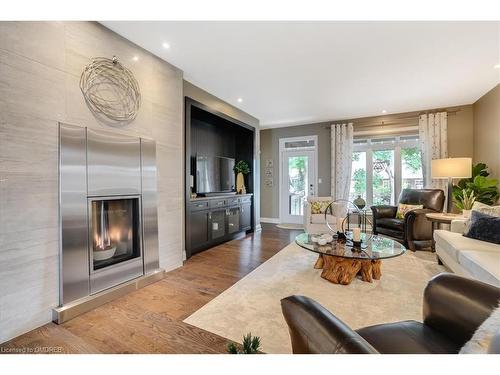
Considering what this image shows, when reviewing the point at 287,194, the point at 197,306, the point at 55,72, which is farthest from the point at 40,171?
the point at 287,194

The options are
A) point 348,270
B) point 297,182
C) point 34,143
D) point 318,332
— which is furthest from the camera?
point 297,182

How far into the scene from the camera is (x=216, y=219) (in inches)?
162

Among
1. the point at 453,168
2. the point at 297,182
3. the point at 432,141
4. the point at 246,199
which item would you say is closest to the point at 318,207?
the point at 246,199

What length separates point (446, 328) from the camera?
1.15m

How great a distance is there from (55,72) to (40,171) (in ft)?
2.68

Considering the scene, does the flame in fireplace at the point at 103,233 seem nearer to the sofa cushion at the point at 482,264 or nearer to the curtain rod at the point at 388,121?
the sofa cushion at the point at 482,264

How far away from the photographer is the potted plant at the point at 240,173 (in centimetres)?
512

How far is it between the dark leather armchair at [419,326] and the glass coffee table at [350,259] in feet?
3.68

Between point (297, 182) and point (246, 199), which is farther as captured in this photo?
point (297, 182)

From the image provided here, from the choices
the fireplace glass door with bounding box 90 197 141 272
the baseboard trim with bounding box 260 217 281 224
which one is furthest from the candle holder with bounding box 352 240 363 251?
the baseboard trim with bounding box 260 217 281 224

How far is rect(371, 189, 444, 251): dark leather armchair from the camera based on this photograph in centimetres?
375

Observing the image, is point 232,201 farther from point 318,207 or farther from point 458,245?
point 458,245

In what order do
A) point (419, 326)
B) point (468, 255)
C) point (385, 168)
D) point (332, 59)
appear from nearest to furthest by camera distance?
point (419, 326)
point (468, 255)
point (332, 59)
point (385, 168)

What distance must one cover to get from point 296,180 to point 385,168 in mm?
2067
